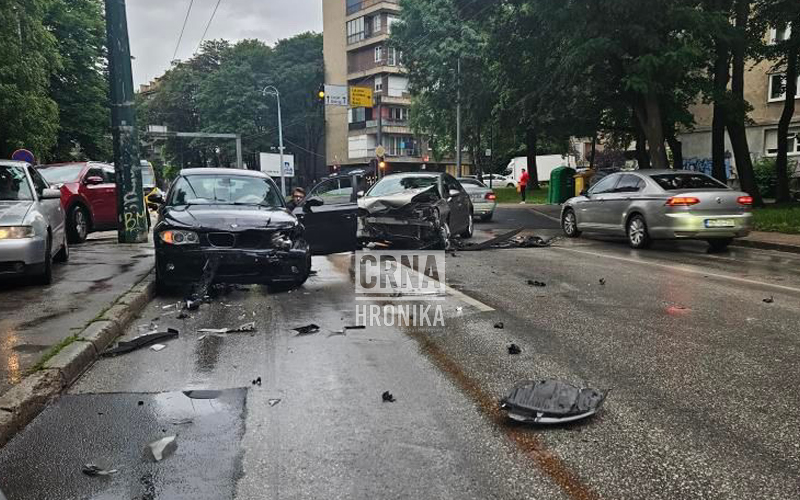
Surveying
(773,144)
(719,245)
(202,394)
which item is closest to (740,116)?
(719,245)

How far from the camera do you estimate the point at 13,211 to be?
7812mm

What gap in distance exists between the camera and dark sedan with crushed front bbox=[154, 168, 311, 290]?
741 centimetres

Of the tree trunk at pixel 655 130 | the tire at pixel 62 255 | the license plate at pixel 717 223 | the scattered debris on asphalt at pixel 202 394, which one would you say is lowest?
the scattered debris on asphalt at pixel 202 394

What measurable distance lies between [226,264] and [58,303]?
181cm

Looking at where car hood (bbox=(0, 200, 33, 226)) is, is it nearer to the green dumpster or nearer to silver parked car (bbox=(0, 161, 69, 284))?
silver parked car (bbox=(0, 161, 69, 284))

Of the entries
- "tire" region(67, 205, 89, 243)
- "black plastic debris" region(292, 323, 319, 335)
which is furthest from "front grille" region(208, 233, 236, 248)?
"tire" region(67, 205, 89, 243)

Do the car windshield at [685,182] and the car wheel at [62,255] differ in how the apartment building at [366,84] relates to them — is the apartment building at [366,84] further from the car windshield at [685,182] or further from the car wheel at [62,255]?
the car wheel at [62,255]

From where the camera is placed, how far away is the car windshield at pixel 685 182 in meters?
12.6

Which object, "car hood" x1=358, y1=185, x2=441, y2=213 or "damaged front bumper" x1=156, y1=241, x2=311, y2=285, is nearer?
"damaged front bumper" x1=156, y1=241, x2=311, y2=285

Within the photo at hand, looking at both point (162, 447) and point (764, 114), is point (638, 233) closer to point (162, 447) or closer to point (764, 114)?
point (162, 447)

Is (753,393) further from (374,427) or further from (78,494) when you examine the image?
(78,494)

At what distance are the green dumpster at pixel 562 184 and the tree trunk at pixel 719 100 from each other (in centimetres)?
739

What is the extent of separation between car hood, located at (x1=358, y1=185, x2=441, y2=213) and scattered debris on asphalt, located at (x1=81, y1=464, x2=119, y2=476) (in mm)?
8564

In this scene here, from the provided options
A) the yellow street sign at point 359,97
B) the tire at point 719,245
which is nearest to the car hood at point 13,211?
the tire at point 719,245
